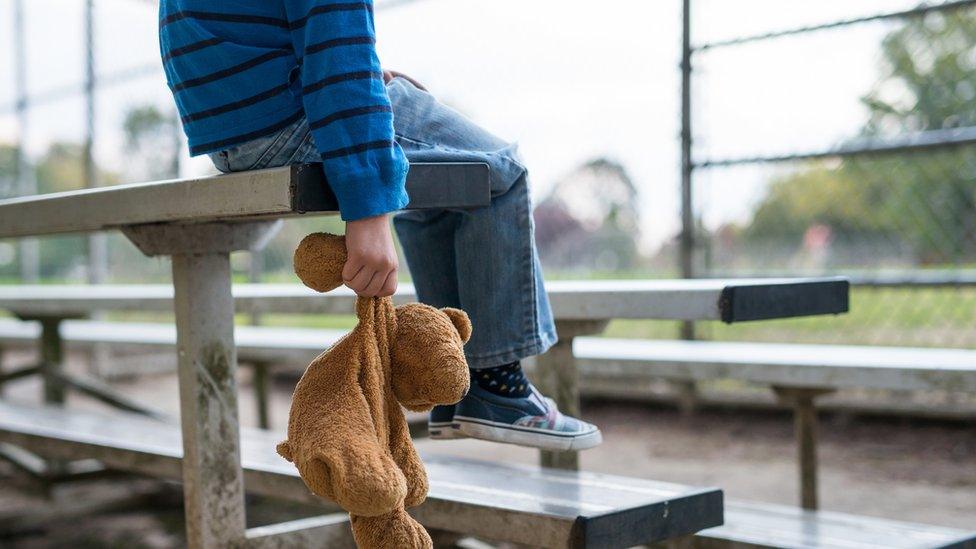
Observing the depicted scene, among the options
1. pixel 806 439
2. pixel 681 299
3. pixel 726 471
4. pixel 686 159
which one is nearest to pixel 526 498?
pixel 681 299

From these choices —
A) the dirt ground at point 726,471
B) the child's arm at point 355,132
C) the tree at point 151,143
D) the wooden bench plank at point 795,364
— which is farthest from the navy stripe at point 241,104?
the tree at point 151,143

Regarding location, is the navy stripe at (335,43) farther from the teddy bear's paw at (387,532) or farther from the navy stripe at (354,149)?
the teddy bear's paw at (387,532)

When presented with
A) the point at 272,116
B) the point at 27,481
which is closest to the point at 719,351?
the point at 272,116

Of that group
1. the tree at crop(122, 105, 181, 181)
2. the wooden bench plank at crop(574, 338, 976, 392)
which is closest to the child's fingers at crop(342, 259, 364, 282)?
the wooden bench plank at crop(574, 338, 976, 392)

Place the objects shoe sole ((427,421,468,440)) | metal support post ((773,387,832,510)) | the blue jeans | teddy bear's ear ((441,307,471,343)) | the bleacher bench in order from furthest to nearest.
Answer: metal support post ((773,387,832,510)) → the bleacher bench → shoe sole ((427,421,468,440)) → the blue jeans → teddy bear's ear ((441,307,471,343))

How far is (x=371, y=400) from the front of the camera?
1.19 metres

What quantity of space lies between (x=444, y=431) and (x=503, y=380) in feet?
0.49

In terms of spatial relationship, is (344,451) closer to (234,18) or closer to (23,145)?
(234,18)

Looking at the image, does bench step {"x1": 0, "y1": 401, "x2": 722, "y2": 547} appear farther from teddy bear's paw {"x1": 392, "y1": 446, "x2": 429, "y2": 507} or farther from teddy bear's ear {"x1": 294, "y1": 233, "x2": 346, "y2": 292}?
teddy bear's ear {"x1": 294, "y1": 233, "x2": 346, "y2": 292}

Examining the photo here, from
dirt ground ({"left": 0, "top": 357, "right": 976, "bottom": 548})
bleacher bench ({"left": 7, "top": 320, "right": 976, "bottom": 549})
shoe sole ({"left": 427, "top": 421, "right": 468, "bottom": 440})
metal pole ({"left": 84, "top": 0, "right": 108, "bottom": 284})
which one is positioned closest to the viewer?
shoe sole ({"left": 427, "top": 421, "right": 468, "bottom": 440})

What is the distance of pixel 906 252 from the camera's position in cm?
361

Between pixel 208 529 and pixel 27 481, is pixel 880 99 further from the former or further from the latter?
pixel 27 481

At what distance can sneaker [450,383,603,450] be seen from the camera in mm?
1558

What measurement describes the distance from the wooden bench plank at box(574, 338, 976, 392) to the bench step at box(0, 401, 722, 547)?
732 millimetres
